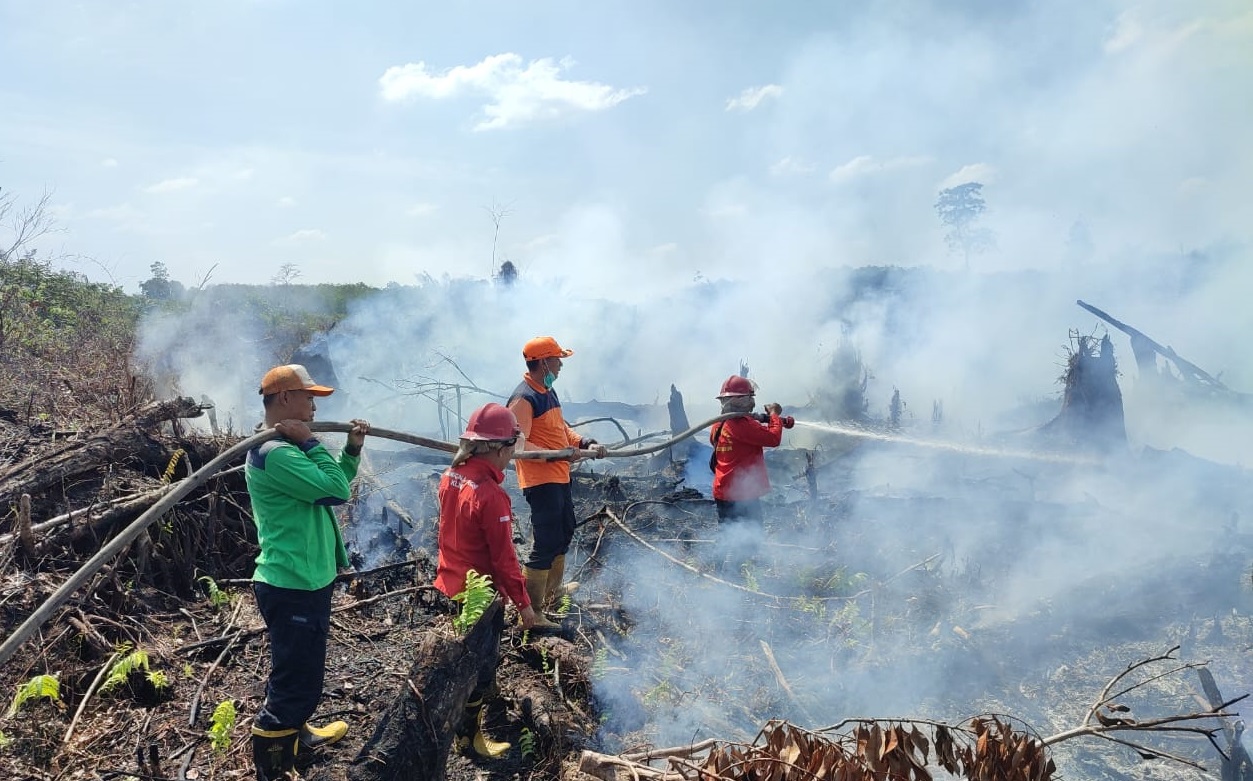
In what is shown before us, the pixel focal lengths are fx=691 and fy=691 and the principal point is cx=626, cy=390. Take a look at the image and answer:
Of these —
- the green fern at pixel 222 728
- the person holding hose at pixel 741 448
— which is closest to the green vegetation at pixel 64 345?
the green fern at pixel 222 728

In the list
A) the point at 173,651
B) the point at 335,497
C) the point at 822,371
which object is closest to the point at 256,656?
the point at 173,651

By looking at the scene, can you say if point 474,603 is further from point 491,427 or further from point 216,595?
point 216,595

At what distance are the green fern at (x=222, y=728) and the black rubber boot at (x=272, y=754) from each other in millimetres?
529

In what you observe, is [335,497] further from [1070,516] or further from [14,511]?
[1070,516]

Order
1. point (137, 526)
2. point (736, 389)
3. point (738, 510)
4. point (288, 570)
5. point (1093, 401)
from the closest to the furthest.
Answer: point (137, 526), point (288, 570), point (736, 389), point (738, 510), point (1093, 401)

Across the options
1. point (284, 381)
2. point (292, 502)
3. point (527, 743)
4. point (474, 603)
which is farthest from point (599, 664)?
point (284, 381)

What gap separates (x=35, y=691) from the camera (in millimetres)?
3875

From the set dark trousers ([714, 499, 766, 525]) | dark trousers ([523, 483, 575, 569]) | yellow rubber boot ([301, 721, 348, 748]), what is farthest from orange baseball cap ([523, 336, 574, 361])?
yellow rubber boot ([301, 721, 348, 748])

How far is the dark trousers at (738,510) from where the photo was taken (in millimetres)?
6594

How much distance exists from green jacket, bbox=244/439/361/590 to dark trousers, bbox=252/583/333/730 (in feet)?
0.29

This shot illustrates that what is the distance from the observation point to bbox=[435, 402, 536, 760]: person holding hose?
12.6ft

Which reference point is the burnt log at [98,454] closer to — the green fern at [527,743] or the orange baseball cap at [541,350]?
the orange baseball cap at [541,350]

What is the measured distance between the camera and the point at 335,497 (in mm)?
3334

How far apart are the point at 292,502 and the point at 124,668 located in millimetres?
2018
